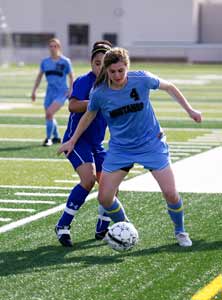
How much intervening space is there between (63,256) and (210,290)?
1.63 meters

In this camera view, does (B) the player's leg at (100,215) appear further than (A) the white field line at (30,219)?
No

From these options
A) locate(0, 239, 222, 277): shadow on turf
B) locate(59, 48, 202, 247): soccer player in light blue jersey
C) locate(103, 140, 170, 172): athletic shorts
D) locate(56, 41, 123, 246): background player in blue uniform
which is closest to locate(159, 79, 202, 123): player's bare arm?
locate(59, 48, 202, 247): soccer player in light blue jersey

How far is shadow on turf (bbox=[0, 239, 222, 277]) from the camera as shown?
7.55 metres

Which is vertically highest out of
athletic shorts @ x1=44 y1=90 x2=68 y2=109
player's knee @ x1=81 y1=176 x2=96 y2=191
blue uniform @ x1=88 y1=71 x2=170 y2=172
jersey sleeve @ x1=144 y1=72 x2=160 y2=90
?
jersey sleeve @ x1=144 y1=72 x2=160 y2=90

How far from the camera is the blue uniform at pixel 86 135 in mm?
8422

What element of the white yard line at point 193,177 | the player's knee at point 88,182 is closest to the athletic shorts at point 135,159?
the player's knee at point 88,182

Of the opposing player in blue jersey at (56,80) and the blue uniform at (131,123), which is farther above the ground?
the blue uniform at (131,123)

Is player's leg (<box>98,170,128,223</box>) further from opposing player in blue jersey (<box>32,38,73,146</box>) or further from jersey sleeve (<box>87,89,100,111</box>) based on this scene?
opposing player in blue jersey (<box>32,38,73,146</box>)

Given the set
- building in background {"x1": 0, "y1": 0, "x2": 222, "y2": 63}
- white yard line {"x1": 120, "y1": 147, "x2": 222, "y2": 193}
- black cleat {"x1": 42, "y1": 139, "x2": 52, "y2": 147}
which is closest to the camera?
white yard line {"x1": 120, "y1": 147, "x2": 222, "y2": 193}

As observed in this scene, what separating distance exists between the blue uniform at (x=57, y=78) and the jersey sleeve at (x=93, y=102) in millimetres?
9508

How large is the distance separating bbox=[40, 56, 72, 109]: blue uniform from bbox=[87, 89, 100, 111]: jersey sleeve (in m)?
9.51

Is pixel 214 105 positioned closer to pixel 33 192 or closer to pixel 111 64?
pixel 33 192

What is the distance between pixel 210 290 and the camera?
6719mm

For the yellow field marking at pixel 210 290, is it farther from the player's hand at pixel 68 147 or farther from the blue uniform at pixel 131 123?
the player's hand at pixel 68 147
